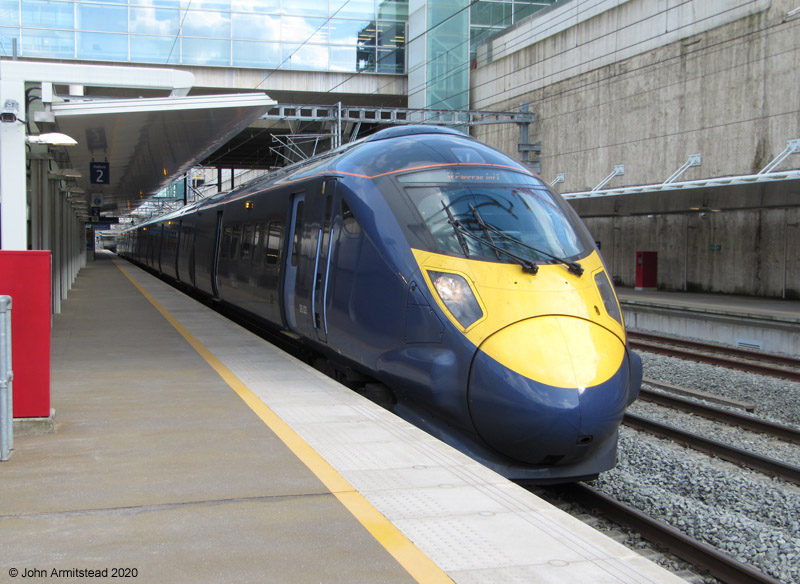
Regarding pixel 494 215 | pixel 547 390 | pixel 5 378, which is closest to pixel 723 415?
pixel 494 215

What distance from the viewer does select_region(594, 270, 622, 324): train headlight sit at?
21.1ft

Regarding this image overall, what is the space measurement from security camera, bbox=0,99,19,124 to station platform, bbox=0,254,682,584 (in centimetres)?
239

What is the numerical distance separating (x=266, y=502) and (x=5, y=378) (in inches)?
80.3

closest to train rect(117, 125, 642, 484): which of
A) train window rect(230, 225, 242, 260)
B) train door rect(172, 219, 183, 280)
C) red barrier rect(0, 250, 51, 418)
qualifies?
red barrier rect(0, 250, 51, 418)

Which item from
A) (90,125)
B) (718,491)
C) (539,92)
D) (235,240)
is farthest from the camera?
(539,92)

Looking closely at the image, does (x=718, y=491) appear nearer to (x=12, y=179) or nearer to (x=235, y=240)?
(x=12, y=179)

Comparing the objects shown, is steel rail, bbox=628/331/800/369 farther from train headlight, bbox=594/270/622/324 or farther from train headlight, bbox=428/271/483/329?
train headlight, bbox=428/271/483/329

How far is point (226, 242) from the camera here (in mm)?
14289

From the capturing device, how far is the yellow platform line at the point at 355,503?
134 inches

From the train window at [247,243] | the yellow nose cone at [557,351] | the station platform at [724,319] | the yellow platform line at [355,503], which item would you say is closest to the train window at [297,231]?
the yellow platform line at [355,503]

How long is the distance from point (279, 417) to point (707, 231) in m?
20.3

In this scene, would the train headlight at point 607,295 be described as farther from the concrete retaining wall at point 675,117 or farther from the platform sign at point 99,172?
the platform sign at point 99,172

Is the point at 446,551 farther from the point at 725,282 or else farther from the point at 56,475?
the point at 725,282

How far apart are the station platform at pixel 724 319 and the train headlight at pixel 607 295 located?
10.2 meters
